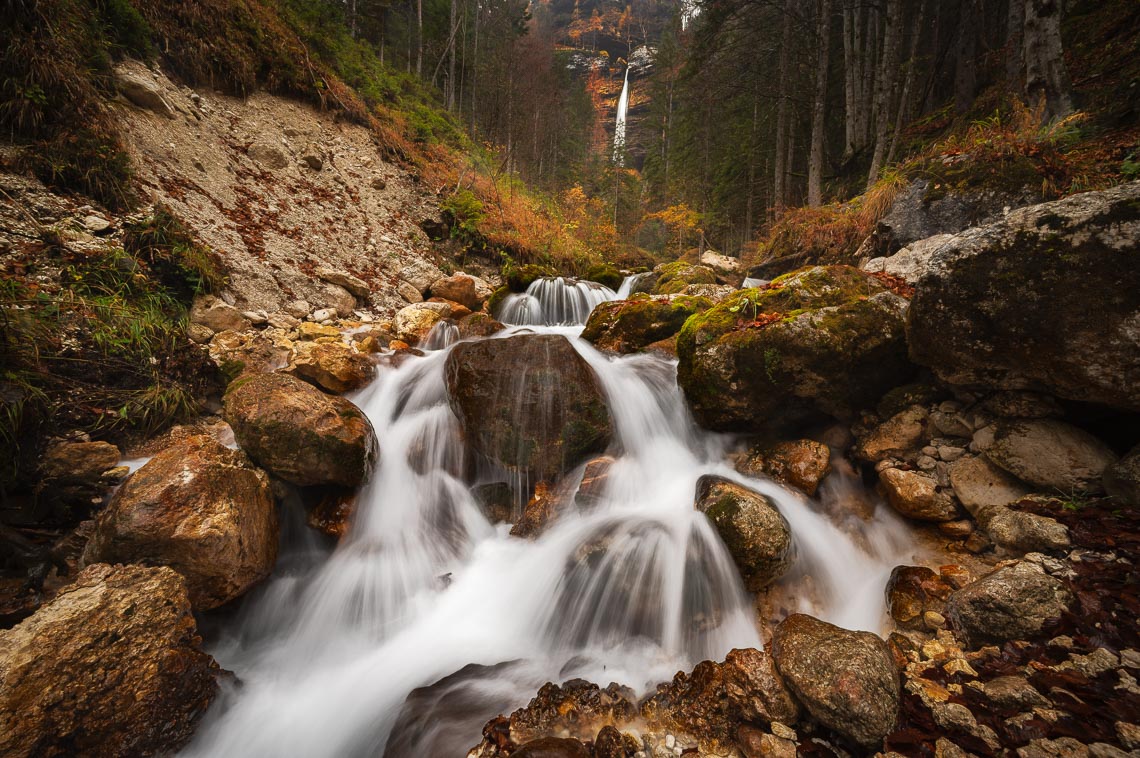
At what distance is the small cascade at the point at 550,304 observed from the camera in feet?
33.1

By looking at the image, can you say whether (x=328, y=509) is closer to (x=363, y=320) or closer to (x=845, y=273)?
(x=363, y=320)

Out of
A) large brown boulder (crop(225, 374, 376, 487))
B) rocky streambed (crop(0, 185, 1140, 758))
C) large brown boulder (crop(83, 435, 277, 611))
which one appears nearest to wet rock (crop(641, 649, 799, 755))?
rocky streambed (crop(0, 185, 1140, 758))

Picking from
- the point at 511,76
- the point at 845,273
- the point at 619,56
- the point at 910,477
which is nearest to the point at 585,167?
the point at 511,76

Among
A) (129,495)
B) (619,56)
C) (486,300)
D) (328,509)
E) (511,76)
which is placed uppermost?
(619,56)

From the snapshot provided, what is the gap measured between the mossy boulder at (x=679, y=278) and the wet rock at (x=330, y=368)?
723cm

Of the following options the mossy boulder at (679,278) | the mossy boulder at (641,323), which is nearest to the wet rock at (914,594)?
the mossy boulder at (641,323)

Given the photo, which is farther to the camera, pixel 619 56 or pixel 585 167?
pixel 619 56

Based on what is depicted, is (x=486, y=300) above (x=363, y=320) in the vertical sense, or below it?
above

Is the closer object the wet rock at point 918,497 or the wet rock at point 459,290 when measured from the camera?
the wet rock at point 918,497

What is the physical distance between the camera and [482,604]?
12.8 feet

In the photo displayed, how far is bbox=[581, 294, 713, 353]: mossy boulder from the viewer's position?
22.8 feet

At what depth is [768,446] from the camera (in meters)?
4.48

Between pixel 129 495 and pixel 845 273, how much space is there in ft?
23.2

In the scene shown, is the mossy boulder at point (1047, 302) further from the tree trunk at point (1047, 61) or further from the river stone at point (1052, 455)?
the tree trunk at point (1047, 61)
